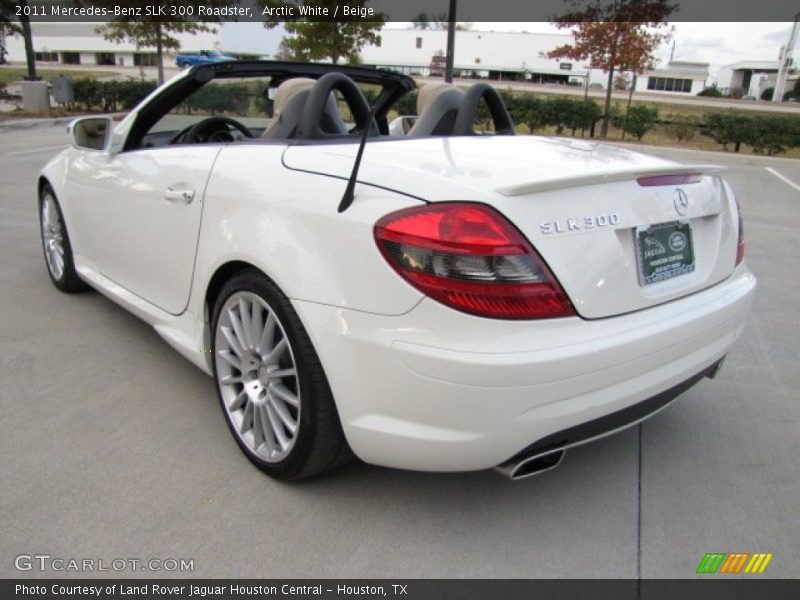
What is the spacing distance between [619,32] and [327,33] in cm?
866

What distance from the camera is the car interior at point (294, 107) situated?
2.85m

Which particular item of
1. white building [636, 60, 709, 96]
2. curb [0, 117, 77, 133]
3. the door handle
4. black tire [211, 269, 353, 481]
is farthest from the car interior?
white building [636, 60, 709, 96]

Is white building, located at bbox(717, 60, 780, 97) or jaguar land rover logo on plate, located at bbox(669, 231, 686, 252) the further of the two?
white building, located at bbox(717, 60, 780, 97)

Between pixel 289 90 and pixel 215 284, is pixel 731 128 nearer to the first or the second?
pixel 289 90

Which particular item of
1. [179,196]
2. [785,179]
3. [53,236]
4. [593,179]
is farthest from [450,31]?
[593,179]

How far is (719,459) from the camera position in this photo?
2.62 metres

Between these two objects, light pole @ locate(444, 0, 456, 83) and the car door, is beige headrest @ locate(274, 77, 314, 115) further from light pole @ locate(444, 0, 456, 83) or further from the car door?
light pole @ locate(444, 0, 456, 83)

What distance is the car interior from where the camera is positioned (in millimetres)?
2848

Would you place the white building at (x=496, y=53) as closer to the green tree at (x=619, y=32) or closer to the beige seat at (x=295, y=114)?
the green tree at (x=619, y=32)

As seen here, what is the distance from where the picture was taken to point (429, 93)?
11.2 ft

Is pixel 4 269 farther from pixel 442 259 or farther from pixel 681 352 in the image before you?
pixel 681 352

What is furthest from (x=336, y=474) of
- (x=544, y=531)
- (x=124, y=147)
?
(x=124, y=147)

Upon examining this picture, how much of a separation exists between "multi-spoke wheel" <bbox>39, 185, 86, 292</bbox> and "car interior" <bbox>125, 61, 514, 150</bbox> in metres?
1.11

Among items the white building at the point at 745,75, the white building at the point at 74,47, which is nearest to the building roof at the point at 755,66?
the white building at the point at 745,75
